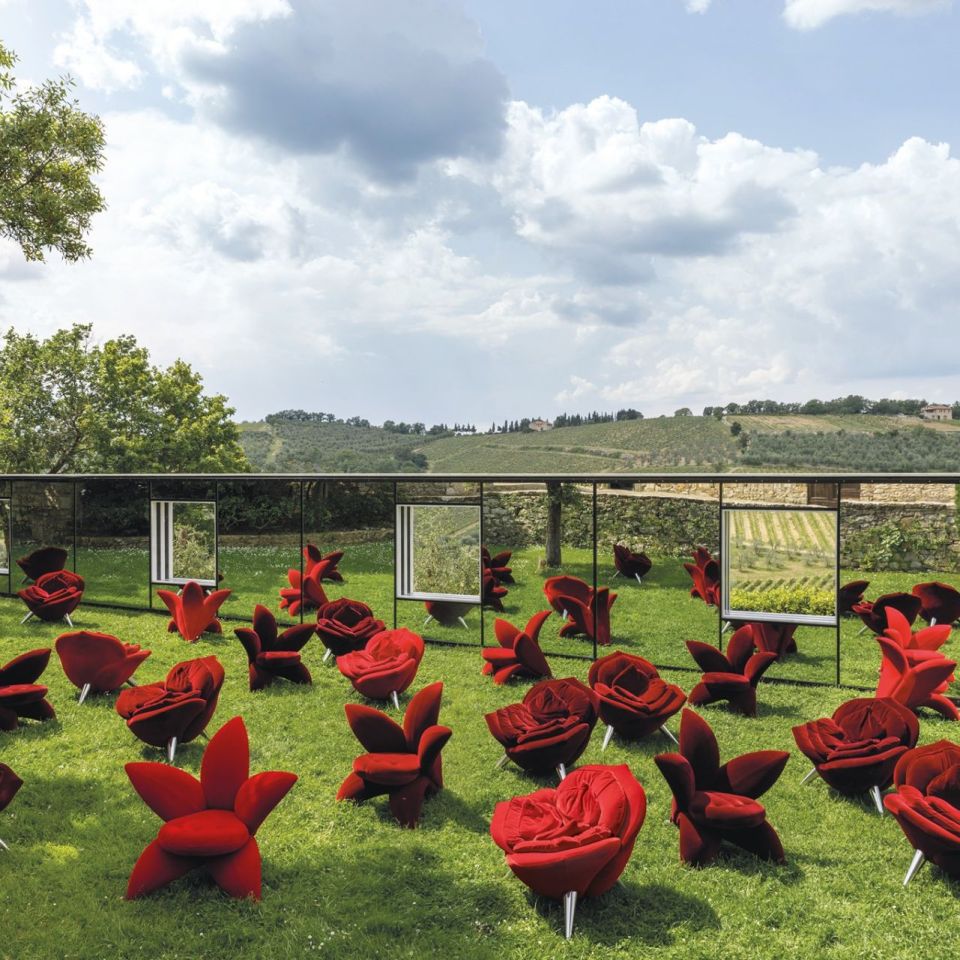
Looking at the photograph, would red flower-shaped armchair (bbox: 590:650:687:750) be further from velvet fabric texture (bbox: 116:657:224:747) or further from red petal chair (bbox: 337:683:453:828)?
velvet fabric texture (bbox: 116:657:224:747)

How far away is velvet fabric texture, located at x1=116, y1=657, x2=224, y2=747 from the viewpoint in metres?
7.02

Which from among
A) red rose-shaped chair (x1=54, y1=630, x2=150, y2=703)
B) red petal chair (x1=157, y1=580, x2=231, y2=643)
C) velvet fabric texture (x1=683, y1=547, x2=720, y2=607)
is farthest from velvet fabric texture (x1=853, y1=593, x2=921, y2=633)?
red rose-shaped chair (x1=54, y1=630, x2=150, y2=703)

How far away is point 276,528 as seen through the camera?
17203 mm

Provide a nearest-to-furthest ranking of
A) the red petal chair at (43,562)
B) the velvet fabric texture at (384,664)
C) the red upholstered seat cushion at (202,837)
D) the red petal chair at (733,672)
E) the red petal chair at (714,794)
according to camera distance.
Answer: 1. the red upholstered seat cushion at (202,837)
2. the red petal chair at (714,794)
3. the red petal chair at (733,672)
4. the velvet fabric texture at (384,664)
5. the red petal chair at (43,562)

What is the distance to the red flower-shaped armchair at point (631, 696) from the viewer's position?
23.4ft

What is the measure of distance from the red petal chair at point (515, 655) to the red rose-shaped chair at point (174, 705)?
328cm

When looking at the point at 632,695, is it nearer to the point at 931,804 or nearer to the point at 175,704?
the point at 931,804

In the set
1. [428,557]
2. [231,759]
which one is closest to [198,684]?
[231,759]

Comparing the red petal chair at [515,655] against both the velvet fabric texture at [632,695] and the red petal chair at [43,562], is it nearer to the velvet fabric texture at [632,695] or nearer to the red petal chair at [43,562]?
the velvet fabric texture at [632,695]

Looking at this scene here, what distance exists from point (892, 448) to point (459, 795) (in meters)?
60.6

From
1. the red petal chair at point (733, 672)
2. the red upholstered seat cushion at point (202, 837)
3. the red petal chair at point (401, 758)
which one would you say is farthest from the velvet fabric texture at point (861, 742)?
the red upholstered seat cushion at point (202, 837)

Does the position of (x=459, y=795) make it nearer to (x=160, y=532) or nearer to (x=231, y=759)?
(x=231, y=759)

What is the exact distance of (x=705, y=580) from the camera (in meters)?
11.7

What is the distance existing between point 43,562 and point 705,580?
1166 cm
